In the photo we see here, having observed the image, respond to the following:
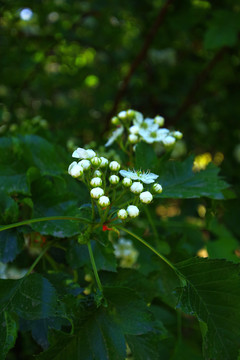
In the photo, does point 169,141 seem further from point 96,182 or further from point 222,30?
point 222,30

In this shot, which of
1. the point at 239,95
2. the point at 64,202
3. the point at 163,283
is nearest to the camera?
the point at 64,202

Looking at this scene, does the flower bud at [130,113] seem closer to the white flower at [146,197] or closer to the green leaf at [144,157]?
the green leaf at [144,157]

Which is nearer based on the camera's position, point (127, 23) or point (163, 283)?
point (163, 283)

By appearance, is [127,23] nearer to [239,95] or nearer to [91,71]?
[91,71]

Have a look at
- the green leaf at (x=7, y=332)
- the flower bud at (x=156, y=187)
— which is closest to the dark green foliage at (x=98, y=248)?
the green leaf at (x=7, y=332)

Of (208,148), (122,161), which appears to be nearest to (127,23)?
(208,148)

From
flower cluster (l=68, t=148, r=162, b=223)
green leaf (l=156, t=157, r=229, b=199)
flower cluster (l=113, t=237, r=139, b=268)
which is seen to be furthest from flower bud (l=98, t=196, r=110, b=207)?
flower cluster (l=113, t=237, r=139, b=268)

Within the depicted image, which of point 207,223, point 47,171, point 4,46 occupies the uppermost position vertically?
point 4,46

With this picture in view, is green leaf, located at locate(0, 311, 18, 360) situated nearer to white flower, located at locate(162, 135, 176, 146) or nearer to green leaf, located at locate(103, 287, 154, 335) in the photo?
green leaf, located at locate(103, 287, 154, 335)
